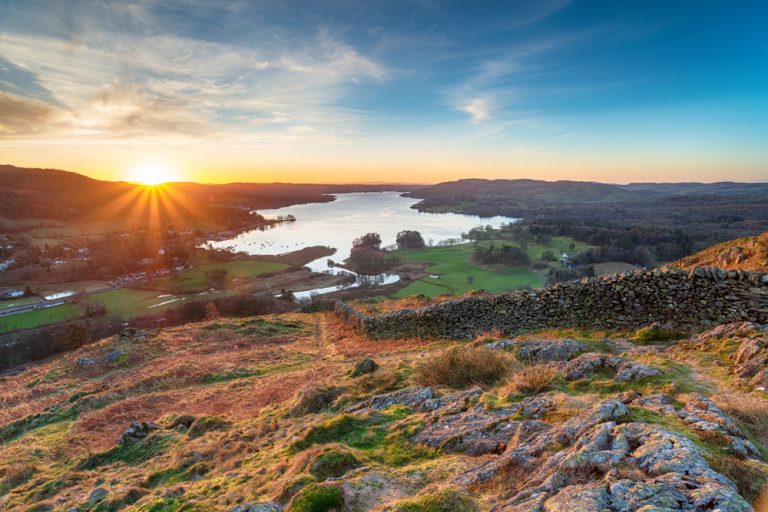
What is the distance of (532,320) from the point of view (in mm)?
12789

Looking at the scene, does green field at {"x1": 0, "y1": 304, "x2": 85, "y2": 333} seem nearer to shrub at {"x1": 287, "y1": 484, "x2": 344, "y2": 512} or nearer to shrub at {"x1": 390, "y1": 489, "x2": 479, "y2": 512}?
shrub at {"x1": 287, "y1": 484, "x2": 344, "y2": 512}

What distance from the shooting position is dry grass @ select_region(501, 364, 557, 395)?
602 centimetres

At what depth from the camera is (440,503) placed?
11.2 ft

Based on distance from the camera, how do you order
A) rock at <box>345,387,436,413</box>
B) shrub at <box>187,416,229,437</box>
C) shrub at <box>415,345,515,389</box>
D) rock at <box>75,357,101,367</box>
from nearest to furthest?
rock at <box>345,387,436,413</box>
shrub at <box>415,345,515,389</box>
shrub at <box>187,416,229,437</box>
rock at <box>75,357,101,367</box>

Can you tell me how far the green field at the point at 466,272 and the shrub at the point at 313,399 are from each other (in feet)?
121

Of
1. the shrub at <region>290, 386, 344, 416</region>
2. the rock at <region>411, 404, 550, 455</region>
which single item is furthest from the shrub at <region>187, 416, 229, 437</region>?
the rock at <region>411, 404, 550, 455</region>

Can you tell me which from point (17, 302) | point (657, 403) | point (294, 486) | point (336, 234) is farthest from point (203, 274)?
point (657, 403)

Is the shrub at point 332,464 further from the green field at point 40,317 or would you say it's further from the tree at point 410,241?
the tree at point 410,241

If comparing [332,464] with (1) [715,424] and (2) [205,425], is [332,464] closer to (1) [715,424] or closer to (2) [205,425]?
(1) [715,424]

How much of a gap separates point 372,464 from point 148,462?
534 cm

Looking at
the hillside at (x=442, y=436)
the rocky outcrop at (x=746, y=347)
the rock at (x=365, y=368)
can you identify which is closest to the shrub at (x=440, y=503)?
the hillside at (x=442, y=436)

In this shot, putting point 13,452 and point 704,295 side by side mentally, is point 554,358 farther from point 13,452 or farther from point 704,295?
point 13,452

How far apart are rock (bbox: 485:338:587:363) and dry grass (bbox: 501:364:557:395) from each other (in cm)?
158

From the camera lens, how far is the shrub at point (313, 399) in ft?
26.5
